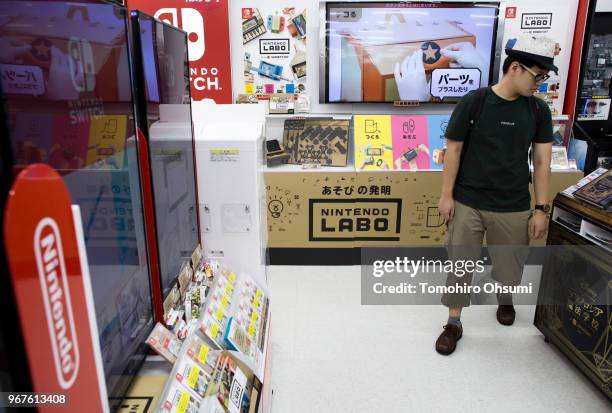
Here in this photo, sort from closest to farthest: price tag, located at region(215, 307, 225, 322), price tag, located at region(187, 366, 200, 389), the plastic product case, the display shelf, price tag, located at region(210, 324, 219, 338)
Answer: price tag, located at region(187, 366, 200, 389), price tag, located at region(210, 324, 219, 338), price tag, located at region(215, 307, 225, 322), the plastic product case, the display shelf

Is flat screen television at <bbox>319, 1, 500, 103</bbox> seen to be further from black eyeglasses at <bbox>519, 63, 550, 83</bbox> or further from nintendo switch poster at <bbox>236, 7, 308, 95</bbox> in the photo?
black eyeglasses at <bbox>519, 63, 550, 83</bbox>

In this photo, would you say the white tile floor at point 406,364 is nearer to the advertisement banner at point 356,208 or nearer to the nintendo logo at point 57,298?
the advertisement banner at point 356,208

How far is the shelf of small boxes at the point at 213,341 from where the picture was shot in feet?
4.09

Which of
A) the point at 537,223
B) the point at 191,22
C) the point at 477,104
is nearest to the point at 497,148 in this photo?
the point at 477,104

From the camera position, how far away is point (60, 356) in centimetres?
65

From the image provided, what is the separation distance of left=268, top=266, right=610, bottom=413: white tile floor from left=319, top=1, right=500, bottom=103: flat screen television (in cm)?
183

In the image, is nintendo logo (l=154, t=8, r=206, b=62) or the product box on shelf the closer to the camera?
the product box on shelf

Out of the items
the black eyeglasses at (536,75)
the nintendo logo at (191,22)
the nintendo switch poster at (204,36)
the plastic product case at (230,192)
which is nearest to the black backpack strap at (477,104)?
the black eyeglasses at (536,75)

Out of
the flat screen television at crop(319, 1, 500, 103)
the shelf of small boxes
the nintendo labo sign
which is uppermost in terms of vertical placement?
the flat screen television at crop(319, 1, 500, 103)

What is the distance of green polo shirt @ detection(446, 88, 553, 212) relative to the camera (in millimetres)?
2426

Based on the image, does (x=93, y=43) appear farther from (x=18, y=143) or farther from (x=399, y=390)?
(x=399, y=390)

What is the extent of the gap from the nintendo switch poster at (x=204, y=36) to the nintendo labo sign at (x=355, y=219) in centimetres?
129

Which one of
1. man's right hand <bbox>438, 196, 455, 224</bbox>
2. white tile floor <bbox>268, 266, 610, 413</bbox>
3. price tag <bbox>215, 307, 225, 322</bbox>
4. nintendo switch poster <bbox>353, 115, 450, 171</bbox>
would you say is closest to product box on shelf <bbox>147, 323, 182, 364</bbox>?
price tag <bbox>215, 307, 225, 322</bbox>

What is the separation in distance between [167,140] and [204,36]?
2656 millimetres
